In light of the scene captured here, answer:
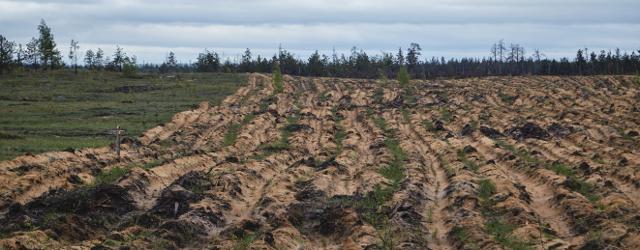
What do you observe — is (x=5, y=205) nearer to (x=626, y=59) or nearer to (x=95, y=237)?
(x=95, y=237)

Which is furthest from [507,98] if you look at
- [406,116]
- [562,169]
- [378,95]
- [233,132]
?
[562,169]

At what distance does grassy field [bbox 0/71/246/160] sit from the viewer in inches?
1596

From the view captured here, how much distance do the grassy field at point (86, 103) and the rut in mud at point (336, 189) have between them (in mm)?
3709

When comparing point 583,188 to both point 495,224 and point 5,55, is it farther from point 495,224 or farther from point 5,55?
point 5,55

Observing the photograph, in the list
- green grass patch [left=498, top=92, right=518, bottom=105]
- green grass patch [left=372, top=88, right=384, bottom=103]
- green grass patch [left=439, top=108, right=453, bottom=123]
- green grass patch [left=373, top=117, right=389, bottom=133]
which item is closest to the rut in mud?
green grass patch [left=373, top=117, right=389, bottom=133]

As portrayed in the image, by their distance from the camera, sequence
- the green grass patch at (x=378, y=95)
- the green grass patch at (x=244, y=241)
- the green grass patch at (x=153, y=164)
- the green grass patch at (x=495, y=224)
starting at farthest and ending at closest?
the green grass patch at (x=378, y=95) < the green grass patch at (x=153, y=164) < the green grass patch at (x=495, y=224) < the green grass patch at (x=244, y=241)

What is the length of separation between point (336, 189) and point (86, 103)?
53.0 meters

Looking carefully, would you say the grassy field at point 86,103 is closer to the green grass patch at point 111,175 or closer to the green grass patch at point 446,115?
the green grass patch at point 111,175

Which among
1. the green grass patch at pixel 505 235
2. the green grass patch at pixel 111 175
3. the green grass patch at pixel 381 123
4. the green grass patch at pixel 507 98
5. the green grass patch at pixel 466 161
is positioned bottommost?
the green grass patch at pixel 505 235

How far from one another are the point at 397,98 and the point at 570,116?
3092 centimetres

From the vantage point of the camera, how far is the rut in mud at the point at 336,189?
57.0 feet

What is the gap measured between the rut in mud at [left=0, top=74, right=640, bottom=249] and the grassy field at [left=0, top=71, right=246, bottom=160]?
371cm

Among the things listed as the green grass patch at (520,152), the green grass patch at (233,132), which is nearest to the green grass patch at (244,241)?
the green grass patch at (520,152)

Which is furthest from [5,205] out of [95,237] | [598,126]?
[598,126]
